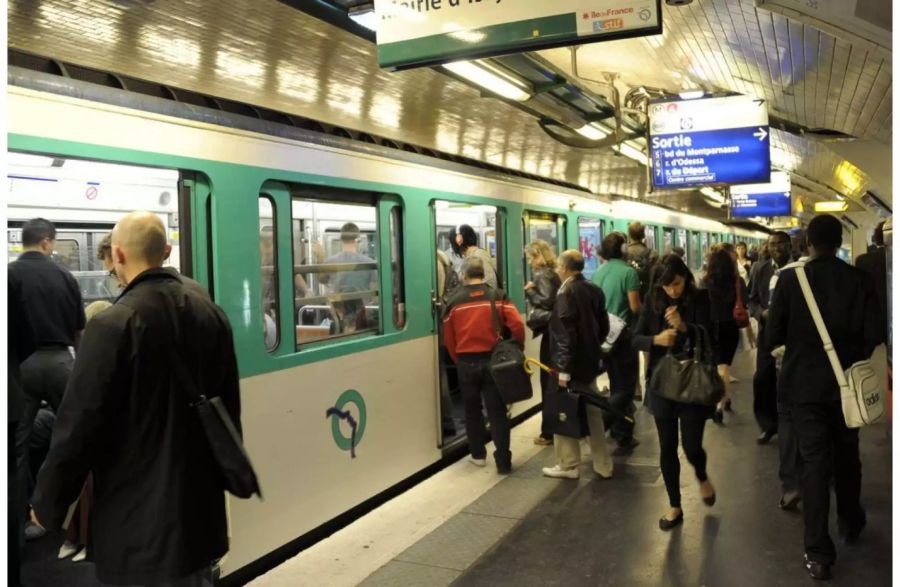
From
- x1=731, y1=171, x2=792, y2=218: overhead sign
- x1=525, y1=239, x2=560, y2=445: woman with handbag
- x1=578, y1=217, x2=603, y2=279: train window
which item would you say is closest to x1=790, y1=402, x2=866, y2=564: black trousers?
x1=525, y1=239, x2=560, y2=445: woman with handbag

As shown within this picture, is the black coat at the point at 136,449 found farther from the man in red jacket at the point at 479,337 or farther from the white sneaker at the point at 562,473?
the white sneaker at the point at 562,473

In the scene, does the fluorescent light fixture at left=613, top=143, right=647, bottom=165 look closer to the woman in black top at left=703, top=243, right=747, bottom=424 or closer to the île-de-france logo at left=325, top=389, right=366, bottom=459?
the woman in black top at left=703, top=243, right=747, bottom=424

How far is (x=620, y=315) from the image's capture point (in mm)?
6113

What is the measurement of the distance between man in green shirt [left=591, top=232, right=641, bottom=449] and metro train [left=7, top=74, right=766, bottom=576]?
3.85 ft

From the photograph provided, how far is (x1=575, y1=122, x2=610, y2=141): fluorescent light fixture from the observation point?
6.44 m

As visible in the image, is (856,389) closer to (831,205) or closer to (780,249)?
(780,249)

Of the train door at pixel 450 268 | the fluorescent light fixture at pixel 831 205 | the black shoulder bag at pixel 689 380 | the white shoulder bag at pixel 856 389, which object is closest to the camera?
the white shoulder bag at pixel 856 389

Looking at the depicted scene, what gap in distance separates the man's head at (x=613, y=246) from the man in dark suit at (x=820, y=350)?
96.5 inches

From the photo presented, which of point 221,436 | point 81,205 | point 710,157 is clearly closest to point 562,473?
point 710,157

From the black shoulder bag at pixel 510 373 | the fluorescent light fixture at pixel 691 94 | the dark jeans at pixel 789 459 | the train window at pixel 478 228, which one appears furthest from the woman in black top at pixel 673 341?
the fluorescent light fixture at pixel 691 94

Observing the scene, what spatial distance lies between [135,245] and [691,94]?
5608mm

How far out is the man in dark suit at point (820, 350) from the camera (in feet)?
11.7

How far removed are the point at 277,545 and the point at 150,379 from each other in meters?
1.86

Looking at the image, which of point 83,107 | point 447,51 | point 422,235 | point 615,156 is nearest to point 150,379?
point 83,107
